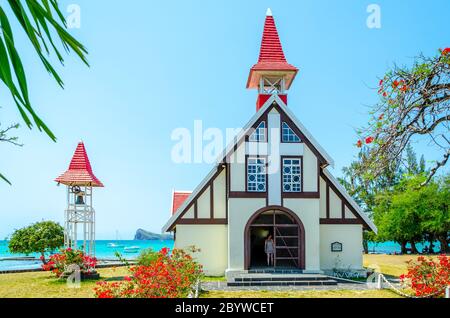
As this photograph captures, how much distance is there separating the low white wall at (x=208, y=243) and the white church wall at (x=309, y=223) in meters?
3.26

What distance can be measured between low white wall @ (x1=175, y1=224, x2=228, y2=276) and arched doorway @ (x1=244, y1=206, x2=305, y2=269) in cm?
123

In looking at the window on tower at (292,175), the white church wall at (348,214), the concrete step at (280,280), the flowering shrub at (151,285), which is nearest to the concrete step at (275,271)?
the concrete step at (280,280)

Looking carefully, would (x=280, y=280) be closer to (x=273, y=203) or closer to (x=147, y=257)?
(x=273, y=203)

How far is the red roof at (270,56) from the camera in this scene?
65.9 ft

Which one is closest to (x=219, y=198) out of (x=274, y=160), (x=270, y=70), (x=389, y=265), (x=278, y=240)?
(x=274, y=160)

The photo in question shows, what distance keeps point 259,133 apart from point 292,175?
→ 88.8 inches

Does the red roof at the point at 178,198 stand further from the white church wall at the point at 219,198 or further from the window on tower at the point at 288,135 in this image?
the window on tower at the point at 288,135

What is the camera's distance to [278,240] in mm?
22922

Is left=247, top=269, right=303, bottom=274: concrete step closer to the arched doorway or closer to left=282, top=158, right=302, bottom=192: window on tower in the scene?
the arched doorway

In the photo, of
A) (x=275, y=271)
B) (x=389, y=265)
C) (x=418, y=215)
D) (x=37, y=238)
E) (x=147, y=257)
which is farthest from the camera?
(x=418, y=215)

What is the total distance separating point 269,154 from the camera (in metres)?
18.4
